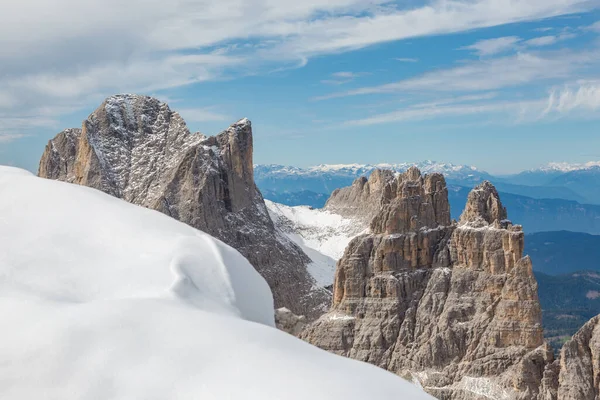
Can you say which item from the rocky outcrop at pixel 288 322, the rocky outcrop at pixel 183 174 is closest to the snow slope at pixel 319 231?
the rocky outcrop at pixel 183 174

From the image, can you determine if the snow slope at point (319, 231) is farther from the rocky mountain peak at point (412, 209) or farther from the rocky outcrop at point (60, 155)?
the rocky outcrop at point (60, 155)

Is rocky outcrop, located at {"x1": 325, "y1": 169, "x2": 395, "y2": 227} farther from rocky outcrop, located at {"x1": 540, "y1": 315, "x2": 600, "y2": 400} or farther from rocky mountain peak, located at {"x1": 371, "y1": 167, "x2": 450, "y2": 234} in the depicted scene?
rocky outcrop, located at {"x1": 540, "y1": 315, "x2": 600, "y2": 400}

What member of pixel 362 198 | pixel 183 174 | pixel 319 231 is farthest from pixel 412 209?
pixel 362 198

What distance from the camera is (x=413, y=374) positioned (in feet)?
208

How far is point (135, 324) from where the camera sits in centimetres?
737

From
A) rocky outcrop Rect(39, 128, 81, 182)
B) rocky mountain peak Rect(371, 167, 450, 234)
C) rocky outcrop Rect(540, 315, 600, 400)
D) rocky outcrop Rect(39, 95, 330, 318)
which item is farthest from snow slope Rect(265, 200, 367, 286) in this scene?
rocky outcrop Rect(540, 315, 600, 400)

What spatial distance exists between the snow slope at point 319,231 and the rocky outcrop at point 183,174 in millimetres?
4547

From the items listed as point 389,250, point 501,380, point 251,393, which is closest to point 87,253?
point 251,393

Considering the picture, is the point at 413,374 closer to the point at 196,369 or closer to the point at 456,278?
the point at 456,278

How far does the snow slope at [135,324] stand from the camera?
674 cm

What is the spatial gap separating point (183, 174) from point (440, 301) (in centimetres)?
4707

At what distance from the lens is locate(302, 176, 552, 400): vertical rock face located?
61.4 metres

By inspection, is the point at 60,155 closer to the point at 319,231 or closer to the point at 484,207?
the point at 319,231

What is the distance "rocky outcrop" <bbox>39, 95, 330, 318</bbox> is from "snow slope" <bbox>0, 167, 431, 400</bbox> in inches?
3264
